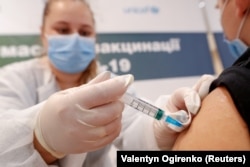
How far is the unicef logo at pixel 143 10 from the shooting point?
2.26m

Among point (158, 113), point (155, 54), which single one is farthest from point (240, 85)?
point (155, 54)

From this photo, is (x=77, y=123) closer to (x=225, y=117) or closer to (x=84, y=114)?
(x=84, y=114)

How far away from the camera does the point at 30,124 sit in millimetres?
800

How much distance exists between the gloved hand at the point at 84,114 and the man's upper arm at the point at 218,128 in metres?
0.19

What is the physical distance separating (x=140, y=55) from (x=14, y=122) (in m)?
1.53

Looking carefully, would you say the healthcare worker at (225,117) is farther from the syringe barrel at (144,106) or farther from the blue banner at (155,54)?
the blue banner at (155,54)

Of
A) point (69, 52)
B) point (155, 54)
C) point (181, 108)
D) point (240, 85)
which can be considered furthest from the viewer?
point (155, 54)

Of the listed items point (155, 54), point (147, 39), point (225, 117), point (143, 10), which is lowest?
point (155, 54)

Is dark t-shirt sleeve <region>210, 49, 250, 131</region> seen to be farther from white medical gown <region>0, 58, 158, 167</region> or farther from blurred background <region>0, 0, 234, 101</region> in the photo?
blurred background <region>0, 0, 234, 101</region>

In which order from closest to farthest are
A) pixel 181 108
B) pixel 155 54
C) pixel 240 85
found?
pixel 240 85 < pixel 181 108 < pixel 155 54

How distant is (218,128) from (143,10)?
5.99ft

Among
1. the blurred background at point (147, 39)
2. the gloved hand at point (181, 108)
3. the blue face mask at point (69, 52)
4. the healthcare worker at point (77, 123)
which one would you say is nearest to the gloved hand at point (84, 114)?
the healthcare worker at point (77, 123)

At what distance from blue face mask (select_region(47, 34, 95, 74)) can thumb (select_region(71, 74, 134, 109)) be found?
0.85 metres

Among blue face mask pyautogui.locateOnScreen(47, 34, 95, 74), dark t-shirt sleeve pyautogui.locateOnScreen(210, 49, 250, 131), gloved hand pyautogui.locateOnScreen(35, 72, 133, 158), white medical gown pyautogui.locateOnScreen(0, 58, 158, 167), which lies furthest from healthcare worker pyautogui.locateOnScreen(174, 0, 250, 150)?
blue face mask pyautogui.locateOnScreen(47, 34, 95, 74)
